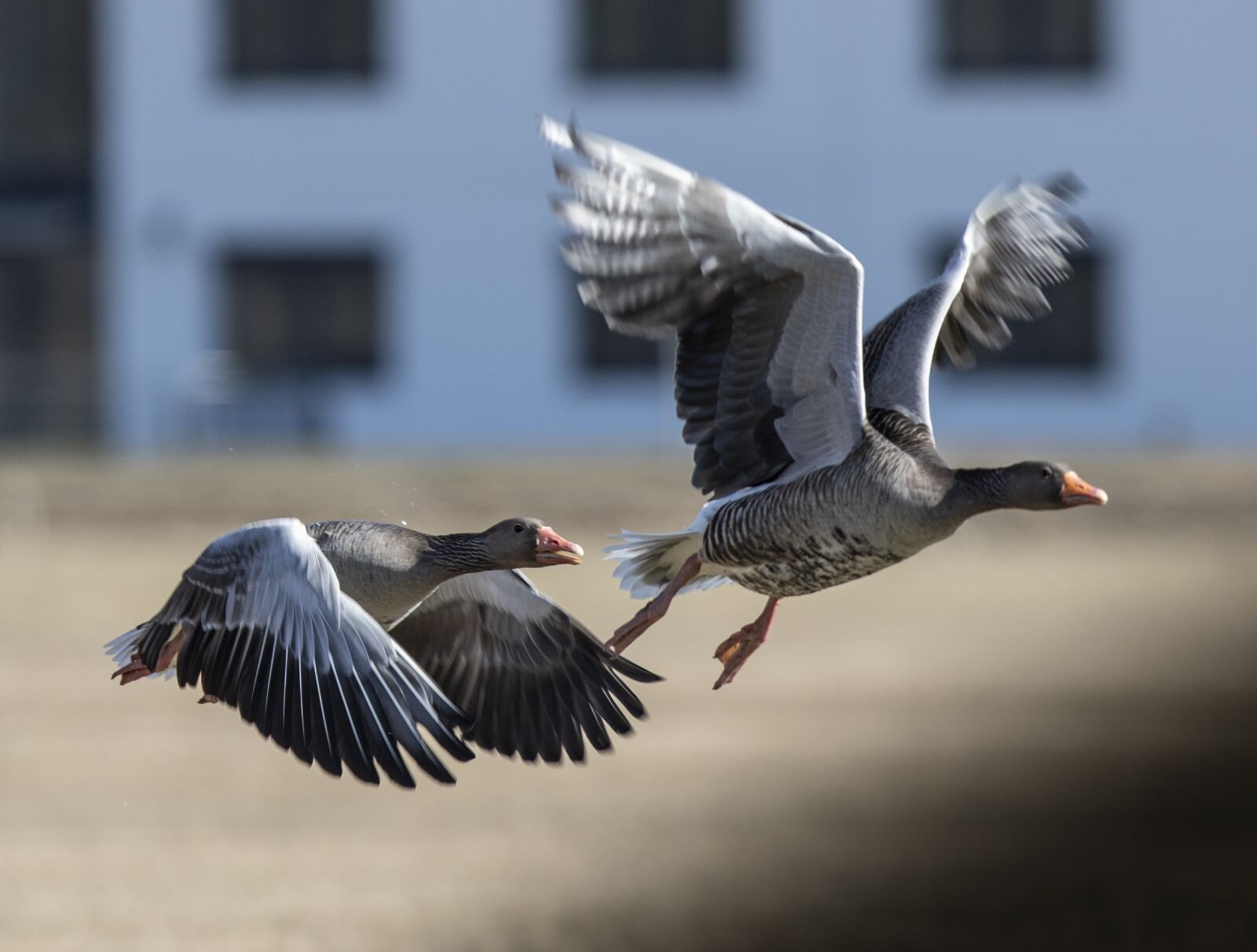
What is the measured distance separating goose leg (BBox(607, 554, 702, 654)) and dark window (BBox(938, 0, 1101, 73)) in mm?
38712

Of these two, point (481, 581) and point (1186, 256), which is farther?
point (1186, 256)

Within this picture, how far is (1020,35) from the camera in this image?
42.6 meters

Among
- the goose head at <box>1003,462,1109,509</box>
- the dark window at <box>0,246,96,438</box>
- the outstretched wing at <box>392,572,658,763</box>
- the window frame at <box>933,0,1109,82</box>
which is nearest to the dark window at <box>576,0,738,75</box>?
the window frame at <box>933,0,1109,82</box>

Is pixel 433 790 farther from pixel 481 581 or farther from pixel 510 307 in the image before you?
pixel 481 581

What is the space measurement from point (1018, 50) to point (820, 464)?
39521mm

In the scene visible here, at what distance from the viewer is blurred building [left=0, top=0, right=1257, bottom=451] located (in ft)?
134

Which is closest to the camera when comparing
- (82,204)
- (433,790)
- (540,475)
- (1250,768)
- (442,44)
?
(540,475)

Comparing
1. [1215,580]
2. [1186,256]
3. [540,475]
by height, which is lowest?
[1215,580]

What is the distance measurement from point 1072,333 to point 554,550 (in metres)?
38.7

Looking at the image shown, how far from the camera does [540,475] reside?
32.6 metres

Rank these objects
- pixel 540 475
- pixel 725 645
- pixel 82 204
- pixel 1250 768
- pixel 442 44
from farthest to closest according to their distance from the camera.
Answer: pixel 1250 768
pixel 82 204
pixel 442 44
pixel 540 475
pixel 725 645

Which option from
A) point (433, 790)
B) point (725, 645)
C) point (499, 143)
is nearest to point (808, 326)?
point (725, 645)

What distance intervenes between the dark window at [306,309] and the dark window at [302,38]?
3.57m

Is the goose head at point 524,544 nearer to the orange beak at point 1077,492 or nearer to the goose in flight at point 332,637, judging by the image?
the goose in flight at point 332,637
